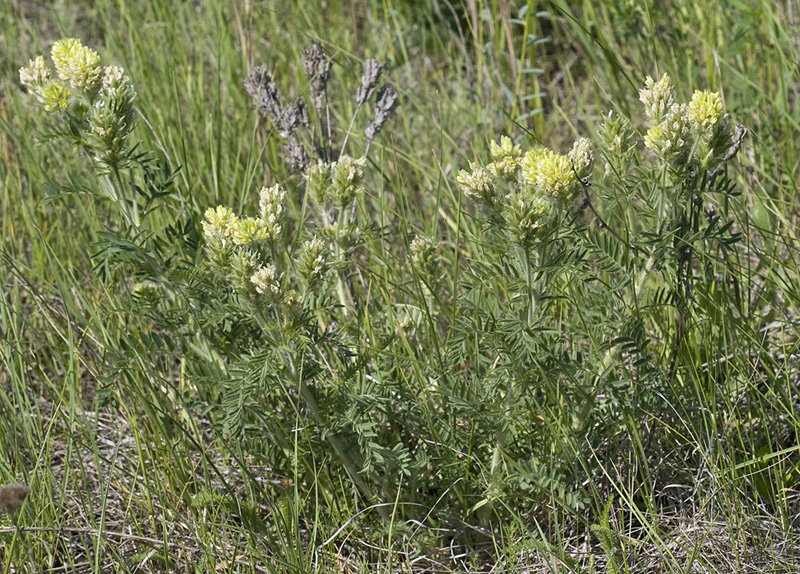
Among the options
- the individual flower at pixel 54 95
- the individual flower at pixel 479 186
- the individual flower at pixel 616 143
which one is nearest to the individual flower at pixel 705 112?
the individual flower at pixel 616 143

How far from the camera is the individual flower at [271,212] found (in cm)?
157

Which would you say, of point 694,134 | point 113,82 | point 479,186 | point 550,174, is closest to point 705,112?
point 694,134

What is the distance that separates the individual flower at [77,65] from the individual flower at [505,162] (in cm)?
89

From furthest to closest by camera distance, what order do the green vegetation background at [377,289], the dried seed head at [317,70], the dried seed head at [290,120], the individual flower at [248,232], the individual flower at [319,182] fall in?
the dried seed head at [317,70] < the dried seed head at [290,120] < the individual flower at [319,182] < the green vegetation background at [377,289] < the individual flower at [248,232]

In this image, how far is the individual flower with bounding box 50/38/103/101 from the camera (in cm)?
160

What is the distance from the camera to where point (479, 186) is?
1.53 metres

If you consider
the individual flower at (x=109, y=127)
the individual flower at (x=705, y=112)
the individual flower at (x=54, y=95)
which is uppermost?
the individual flower at (x=54, y=95)

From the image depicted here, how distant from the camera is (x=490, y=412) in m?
1.68

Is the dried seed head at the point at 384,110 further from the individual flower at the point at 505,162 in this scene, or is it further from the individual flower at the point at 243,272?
the individual flower at the point at 243,272

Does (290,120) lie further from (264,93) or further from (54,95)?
(54,95)

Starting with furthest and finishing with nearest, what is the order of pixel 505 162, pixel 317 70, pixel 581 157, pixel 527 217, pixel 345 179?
1. pixel 317 70
2. pixel 345 179
3. pixel 505 162
4. pixel 581 157
5. pixel 527 217

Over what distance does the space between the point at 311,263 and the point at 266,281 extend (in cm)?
16

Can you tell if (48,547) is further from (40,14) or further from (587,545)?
(40,14)

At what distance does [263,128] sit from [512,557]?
2.27 metres
